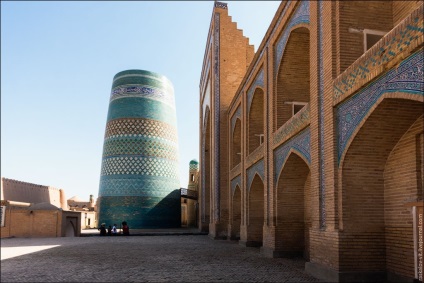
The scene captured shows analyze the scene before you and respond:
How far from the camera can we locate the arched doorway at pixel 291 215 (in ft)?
31.4

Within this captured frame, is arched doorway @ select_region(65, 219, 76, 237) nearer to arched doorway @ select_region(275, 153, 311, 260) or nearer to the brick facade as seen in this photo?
the brick facade

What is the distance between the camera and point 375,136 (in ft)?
19.5

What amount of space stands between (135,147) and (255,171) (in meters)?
14.2

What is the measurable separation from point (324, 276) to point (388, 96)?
2882 mm

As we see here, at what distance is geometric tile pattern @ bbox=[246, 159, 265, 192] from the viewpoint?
1134 cm

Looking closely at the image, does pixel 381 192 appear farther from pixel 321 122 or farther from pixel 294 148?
pixel 294 148

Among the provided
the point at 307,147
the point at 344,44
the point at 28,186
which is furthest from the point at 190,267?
the point at 28,186

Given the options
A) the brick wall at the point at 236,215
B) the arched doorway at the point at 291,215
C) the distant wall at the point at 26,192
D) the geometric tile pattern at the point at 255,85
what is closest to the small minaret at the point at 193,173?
the distant wall at the point at 26,192

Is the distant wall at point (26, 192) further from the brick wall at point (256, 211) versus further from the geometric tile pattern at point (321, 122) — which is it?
the geometric tile pattern at point (321, 122)

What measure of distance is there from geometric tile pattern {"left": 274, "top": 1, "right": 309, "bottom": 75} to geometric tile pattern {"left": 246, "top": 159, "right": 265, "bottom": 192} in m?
2.70

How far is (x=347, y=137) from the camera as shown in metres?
6.16

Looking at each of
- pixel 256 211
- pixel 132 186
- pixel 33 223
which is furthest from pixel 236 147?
pixel 132 186

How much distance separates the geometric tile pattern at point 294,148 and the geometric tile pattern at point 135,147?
642 inches

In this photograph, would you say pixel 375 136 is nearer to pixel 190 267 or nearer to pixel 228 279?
pixel 228 279
